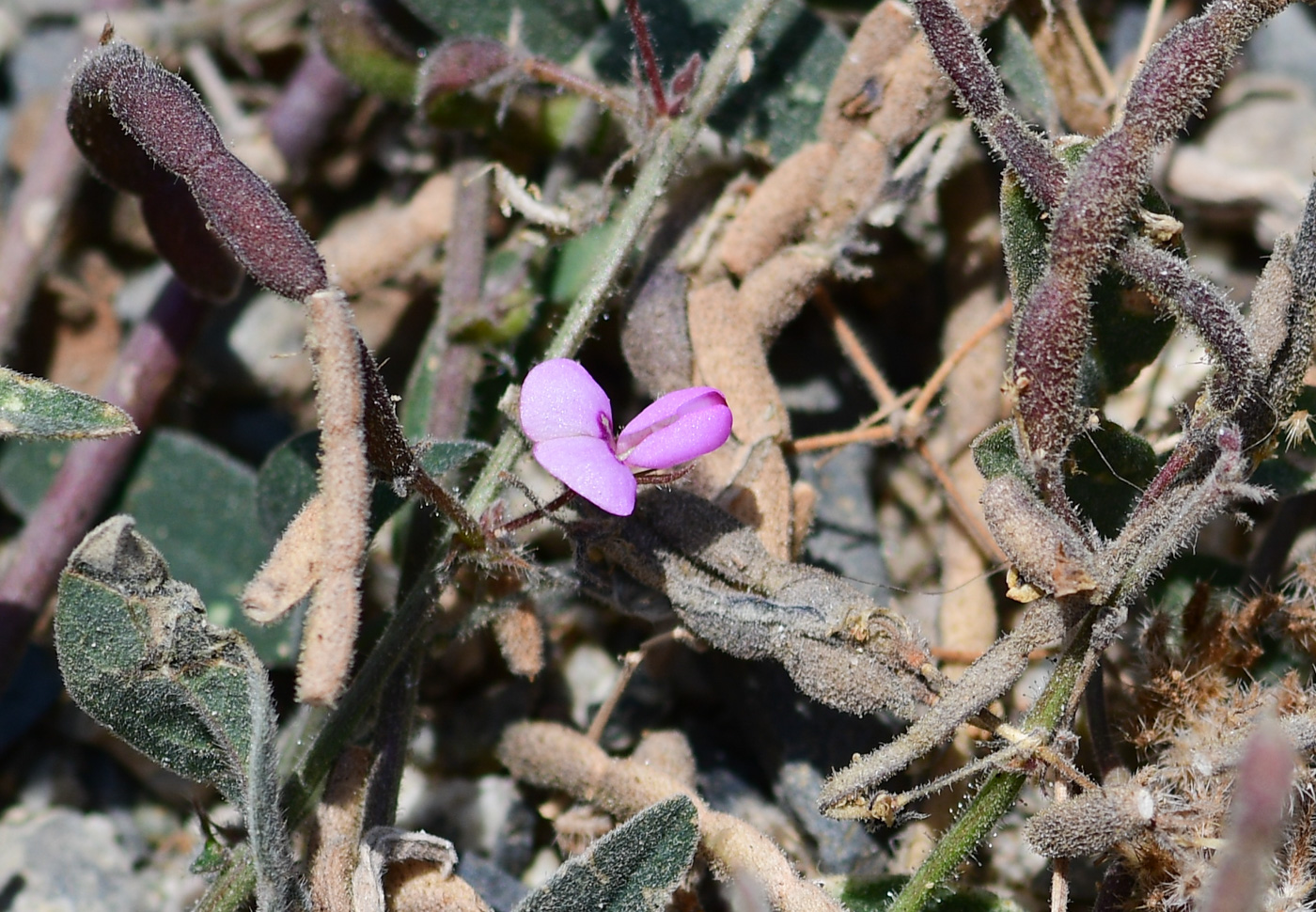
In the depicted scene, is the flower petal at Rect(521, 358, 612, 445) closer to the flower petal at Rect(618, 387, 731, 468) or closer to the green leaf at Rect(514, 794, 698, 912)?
the flower petal at Rect(618, 387, 731, 468)

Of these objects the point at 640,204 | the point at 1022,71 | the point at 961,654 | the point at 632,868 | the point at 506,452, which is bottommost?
the point at 632,868

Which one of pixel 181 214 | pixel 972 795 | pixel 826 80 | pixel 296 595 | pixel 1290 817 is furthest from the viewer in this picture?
pixel 826 80

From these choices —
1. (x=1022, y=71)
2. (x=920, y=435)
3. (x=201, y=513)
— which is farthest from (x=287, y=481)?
(x=1022, y=71)

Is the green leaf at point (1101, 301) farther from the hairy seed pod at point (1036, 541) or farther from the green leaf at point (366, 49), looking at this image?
the green leaf at point (366, 49)

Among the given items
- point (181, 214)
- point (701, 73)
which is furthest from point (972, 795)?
point (181, 214)

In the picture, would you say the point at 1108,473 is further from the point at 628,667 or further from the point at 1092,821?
the point at 628,667

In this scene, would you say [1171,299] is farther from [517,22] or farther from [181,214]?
[181,214]

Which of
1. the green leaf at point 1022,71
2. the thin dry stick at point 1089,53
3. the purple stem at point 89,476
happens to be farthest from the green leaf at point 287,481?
the thin dry stick at point 1089,53
